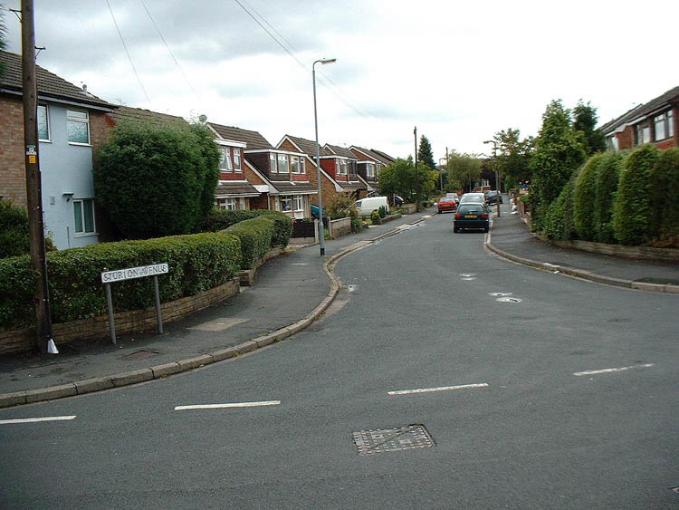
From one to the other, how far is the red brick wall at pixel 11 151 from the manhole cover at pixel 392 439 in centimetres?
1773

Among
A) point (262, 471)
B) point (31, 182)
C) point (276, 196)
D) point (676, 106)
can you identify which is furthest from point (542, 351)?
point (276, 196)

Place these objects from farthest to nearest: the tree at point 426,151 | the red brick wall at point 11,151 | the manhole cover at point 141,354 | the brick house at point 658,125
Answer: the tree at point 426,151, the brick house at point 658,125, the red brick wall at point 11,151, the manhole cover at point 141,354

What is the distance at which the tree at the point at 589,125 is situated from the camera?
95.7ft

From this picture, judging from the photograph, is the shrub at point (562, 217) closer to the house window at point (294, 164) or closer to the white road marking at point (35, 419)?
the white road marking at point (35, 419)

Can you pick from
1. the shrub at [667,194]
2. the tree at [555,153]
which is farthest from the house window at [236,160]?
the shrub at [667,194]

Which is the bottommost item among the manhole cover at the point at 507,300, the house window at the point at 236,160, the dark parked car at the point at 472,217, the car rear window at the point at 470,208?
the manhole cover at the point at 507,300

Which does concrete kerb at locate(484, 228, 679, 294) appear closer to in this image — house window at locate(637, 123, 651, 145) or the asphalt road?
the asphalt road

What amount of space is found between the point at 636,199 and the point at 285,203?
33558mm

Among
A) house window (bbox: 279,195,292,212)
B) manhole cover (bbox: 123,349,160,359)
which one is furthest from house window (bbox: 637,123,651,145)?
manhole cover (bbox: 123,349,160,359)

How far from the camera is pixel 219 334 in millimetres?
11516

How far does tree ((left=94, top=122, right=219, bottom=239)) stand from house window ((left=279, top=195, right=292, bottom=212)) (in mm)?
24727

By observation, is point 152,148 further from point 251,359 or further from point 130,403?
point 130,403

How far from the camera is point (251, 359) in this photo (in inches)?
394

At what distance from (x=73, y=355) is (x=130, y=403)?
2.92 meters
